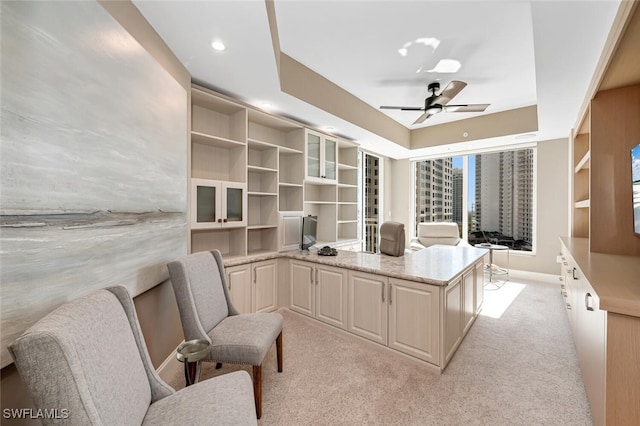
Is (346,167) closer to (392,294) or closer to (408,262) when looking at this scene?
(408,262)

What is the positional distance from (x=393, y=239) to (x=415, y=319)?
95cm

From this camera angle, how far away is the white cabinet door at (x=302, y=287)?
116 inches

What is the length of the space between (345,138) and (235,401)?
4.13 metres

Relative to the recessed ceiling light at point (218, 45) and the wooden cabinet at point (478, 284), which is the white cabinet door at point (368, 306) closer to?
the wooden cabinet at point (478, 284)

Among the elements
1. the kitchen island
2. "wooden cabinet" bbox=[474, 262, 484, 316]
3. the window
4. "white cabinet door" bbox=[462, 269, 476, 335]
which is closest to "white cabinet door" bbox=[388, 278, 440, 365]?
the kitchen island

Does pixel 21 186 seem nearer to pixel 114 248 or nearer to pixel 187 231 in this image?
pixel 114 248

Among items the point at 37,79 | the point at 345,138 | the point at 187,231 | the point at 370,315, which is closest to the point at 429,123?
the point at 345,138

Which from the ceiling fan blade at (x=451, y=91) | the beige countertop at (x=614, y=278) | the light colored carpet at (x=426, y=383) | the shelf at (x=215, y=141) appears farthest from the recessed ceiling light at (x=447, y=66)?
the light colored carpet at (x=426, y=383)

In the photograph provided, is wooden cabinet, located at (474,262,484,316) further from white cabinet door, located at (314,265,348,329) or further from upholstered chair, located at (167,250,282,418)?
upholstered chair, located at (167,250,282,418)

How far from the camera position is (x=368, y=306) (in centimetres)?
243

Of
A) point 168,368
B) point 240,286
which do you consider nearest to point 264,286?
point 240,286

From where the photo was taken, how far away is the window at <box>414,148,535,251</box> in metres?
5.14

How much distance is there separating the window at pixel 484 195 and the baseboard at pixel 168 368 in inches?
231

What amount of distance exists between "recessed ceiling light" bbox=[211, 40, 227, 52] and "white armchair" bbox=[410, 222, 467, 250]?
14.7 feet
